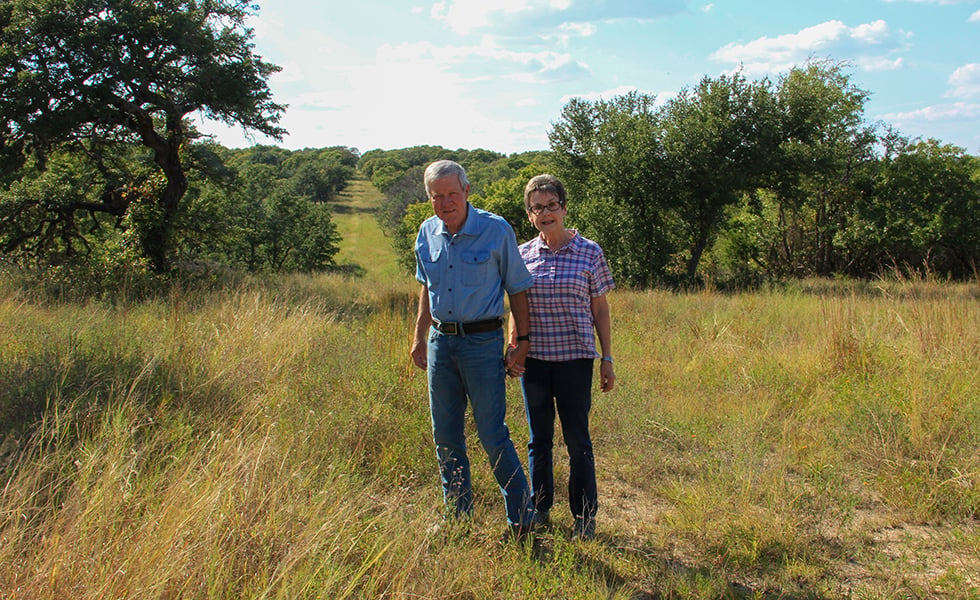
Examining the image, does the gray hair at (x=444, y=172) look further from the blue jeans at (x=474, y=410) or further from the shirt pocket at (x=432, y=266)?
the blue jeans at (x=474, y=410)

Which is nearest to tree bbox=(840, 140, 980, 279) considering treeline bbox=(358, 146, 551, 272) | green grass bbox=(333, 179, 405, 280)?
treeline bbox=(358, 146, 551, 272)

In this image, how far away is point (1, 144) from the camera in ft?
40.5

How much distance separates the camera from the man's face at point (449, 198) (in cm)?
306

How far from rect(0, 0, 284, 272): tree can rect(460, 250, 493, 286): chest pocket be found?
38.1 feet

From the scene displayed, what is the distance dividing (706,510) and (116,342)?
185 inches

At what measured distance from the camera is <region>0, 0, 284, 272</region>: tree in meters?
12.0

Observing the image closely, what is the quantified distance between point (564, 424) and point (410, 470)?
120 centimetres

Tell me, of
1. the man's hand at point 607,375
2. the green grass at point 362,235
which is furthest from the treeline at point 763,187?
the green grass at point 362,235

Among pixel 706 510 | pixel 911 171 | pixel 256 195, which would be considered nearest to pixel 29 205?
pixel 706 510

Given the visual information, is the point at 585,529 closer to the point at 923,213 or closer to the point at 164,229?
the point at 164,229

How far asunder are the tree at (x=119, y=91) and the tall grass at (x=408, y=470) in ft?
26.6

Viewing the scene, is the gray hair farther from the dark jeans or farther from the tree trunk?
the tree trunk

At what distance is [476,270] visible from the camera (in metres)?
3.12

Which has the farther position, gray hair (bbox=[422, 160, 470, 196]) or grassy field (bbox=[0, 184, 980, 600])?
gray hair (bbox=[422, 160, 470, 196])
